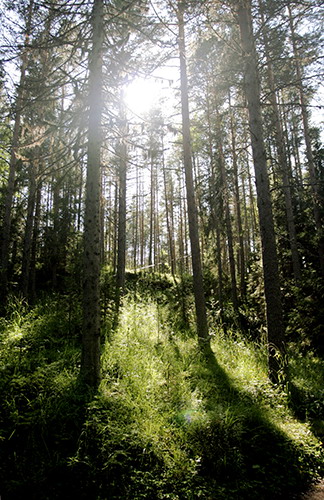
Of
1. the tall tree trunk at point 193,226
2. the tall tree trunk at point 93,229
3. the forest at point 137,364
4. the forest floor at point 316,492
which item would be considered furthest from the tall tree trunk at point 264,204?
the tall tree trunk at point 93,229

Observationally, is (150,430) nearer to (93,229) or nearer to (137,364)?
(137,364)

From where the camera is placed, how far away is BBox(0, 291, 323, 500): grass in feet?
10.0

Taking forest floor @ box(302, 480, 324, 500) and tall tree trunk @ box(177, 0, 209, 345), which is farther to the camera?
tall tree trunk @ box(177, 0, 209, 345)

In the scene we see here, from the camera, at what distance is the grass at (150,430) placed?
10.0ft

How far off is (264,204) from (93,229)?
3783 mm

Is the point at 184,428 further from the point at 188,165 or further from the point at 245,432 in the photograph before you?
the point at 188,165

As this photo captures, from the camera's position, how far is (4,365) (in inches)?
186

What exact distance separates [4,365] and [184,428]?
3249 mm

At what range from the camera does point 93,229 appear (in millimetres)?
5133

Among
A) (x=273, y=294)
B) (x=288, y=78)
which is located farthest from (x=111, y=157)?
(x=288, y=78)

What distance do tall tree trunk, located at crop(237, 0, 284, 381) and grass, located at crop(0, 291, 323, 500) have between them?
94 centimetres

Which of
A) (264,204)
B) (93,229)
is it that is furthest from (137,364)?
(264,204)

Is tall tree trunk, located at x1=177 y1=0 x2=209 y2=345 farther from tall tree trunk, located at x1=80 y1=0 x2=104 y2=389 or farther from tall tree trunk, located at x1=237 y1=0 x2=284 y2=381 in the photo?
tall tree trunk, located at x1=80 y1=0 x2=104 y2=389

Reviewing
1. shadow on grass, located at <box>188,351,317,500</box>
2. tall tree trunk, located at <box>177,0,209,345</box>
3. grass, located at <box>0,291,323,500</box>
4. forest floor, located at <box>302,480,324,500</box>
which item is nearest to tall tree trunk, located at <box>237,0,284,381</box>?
grass, located at <box>0,291,323,500</box>
